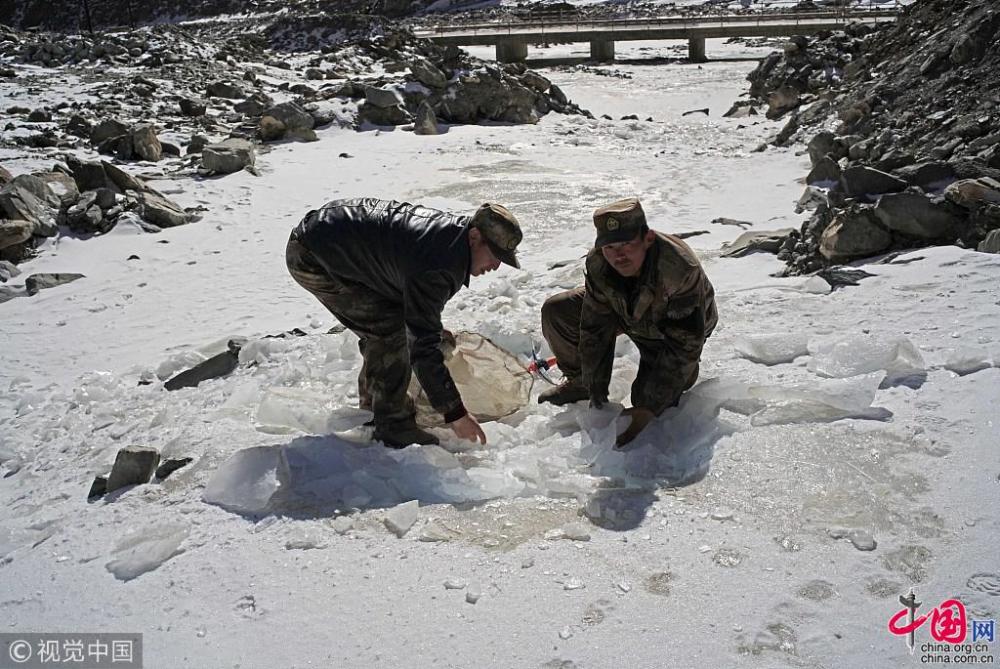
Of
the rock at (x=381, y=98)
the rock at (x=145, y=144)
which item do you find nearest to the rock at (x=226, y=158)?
the rock at (x=145, y=144)

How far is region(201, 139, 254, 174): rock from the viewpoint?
8.92m

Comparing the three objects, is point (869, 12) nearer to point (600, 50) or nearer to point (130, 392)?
point (600, 50)

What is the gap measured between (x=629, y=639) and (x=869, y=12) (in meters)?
26.6

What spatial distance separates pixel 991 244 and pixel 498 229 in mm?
3021

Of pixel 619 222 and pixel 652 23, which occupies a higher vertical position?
pixel 652 23

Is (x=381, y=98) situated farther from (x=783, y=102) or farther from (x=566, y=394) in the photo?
(x=566, y=394)

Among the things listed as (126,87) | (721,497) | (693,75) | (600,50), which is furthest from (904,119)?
(600,50)

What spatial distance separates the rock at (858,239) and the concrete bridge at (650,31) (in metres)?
20.2

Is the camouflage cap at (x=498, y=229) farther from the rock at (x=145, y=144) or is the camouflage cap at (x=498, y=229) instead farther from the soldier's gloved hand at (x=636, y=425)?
the rock at (x=145, y=144)

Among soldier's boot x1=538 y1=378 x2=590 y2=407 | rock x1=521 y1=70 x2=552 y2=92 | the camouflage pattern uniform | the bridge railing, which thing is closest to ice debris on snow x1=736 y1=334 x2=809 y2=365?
the camouflage pattern uniform

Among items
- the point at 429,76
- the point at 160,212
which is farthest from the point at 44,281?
the point at 429,76

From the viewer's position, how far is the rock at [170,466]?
291cm

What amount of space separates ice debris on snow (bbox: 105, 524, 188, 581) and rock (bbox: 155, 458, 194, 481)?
1.27 ft

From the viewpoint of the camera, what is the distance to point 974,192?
14.9ft
